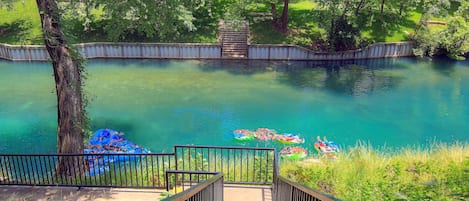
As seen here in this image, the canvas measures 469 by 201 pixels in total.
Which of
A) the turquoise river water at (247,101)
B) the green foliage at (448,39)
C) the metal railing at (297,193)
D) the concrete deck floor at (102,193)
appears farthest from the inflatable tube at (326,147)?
the green foliage at (448,39)

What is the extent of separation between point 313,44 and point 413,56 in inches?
267

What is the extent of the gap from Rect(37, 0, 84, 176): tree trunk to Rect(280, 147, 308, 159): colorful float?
634 centimetres

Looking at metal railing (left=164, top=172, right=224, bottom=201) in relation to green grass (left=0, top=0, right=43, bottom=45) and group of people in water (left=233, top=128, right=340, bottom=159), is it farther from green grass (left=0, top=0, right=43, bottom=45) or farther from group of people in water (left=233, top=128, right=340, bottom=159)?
green grass (left=0, top=0, right=43, bottom=45)

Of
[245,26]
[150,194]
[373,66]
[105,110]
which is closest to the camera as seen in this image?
[150,194]

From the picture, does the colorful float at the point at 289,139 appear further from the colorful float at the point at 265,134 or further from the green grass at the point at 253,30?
the green grass at the point at 253,30

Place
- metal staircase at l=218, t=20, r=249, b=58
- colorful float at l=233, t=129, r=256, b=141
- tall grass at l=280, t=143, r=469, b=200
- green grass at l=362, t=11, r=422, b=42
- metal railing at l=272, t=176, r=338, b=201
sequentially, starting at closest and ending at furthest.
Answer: metal railing at l=272, t=176, r=338, b=201 → tall grass at l=280, t=143, r=469, b=200 → colorful float at l=233, t=129, r=256, b=141 → metal staircase at l=218, t=20, r=249, b=58 → green grass at l=362, t=11, r=422, b=42

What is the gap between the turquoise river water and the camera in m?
14.7

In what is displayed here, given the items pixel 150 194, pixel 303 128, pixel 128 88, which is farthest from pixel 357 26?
pixel 150 194

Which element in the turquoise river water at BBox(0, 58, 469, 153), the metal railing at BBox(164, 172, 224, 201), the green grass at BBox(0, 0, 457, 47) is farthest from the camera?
the green grass at BBox(0, 0, 457, 47)

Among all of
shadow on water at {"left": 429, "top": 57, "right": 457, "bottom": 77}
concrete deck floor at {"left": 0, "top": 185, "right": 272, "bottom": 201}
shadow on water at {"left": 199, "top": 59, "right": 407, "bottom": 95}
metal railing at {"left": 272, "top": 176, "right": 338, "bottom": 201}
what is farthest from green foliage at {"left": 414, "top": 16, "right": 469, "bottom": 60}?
metal railing at {"left": 272, "top": 176, "right": 338, "bottom": 201}

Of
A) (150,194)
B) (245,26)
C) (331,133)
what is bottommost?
(331,133)

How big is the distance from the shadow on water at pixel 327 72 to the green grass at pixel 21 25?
10.9 meters

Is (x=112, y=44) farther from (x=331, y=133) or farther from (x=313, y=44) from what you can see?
(x=331, y=133)

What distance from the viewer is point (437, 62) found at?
949 inches
